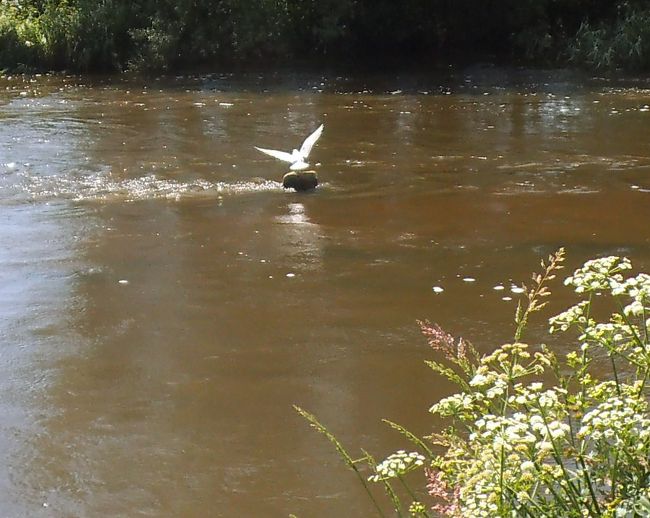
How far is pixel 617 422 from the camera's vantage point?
6.82ft

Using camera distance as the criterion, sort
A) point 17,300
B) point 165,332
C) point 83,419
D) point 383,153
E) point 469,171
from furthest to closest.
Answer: point 383,153, point 469,171, point 17,300, point 165,332, point 83,419

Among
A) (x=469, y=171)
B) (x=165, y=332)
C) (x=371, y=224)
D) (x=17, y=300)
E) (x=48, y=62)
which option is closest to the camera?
(x=165, y=332)

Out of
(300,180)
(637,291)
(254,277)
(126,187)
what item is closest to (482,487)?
(637,291)

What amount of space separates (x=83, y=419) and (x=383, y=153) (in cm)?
663

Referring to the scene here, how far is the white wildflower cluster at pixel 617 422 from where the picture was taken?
6.79 ft

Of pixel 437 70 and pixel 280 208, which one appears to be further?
pixel 437 70

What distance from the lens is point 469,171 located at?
9.62m

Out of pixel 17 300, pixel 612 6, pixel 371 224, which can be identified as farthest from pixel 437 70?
pixel 17 300

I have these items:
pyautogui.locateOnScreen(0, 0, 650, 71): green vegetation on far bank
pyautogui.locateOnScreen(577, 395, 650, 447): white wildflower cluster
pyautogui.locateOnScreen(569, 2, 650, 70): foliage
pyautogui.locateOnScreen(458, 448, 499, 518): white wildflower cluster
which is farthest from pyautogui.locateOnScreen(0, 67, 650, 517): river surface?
pyautogui.locateOnScreen(0, 0, 650, 71): green vegetation on far bank

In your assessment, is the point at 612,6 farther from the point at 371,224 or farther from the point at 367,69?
the point at 371,224

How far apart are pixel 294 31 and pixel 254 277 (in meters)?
14.3

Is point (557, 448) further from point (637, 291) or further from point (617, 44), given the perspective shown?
point (617, 44)

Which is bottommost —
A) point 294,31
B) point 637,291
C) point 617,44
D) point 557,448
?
point 617,44

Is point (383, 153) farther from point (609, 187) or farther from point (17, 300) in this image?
point (17, 300)
